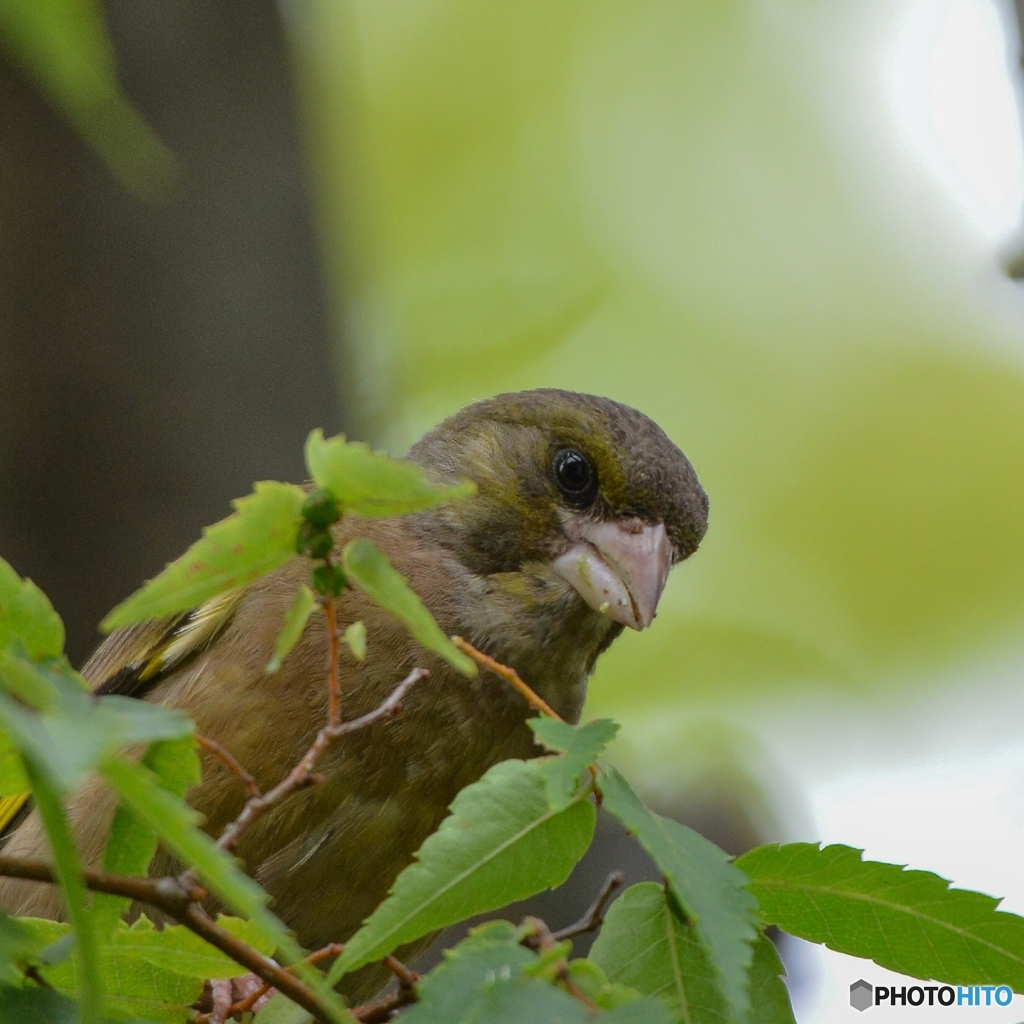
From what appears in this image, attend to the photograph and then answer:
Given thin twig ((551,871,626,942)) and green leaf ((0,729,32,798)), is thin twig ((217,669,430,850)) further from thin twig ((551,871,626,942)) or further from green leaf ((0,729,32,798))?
thin twig ((551,871,626,942))

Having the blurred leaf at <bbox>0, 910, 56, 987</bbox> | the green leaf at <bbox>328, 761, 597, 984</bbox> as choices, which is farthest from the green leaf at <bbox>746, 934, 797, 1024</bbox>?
Result: the blurred leaf at <bbox>0, 910, 56, 987</bbox>

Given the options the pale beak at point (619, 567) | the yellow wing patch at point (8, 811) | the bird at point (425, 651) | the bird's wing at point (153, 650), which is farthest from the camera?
the bird's wing at point (153, 650)

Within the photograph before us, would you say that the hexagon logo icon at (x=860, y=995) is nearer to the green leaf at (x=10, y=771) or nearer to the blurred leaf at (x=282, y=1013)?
the blurred leaf at (x=282, y=1013)

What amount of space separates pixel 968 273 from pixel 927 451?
1118 mm

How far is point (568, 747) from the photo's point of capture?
5.35 ft

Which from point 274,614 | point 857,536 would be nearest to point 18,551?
point 274,614

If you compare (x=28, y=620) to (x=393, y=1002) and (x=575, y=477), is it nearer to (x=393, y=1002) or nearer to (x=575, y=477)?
(x=393, y=1002)

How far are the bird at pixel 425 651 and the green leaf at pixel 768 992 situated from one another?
1.50m

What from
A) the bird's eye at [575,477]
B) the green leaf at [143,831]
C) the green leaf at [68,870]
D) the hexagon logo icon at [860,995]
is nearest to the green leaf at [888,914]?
the green leaf at [143,831]

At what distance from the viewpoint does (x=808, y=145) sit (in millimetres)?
9180

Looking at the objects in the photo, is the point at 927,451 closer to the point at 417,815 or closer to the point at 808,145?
the point at 808,145

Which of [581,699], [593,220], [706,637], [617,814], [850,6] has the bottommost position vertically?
[617,814]

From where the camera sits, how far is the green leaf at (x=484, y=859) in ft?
5.20

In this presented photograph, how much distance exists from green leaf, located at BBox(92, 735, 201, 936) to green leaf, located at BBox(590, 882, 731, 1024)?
611 mm
